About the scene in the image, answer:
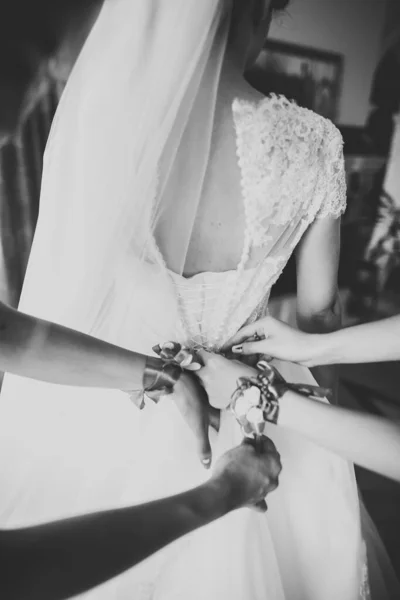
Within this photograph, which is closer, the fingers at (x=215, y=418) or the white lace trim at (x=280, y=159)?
the white lace trim at (x=280, y=159)

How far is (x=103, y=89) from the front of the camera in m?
0.54

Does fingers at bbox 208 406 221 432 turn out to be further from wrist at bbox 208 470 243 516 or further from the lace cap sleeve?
the lace cap sleeve

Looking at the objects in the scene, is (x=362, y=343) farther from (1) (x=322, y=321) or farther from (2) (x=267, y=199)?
(2) (x=267, y=199)

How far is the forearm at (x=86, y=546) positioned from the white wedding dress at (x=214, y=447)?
0.65ft

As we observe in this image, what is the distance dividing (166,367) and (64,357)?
0.17 meters

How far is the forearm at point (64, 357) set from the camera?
59 cm

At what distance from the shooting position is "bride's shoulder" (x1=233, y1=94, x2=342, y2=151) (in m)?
0.57

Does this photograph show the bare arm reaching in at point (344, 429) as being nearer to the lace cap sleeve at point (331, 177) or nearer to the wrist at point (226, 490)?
the wrist at point (226, 490)

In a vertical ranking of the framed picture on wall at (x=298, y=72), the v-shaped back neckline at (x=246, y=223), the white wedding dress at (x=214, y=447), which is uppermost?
the framed picture on wall at (x=298, y=72)

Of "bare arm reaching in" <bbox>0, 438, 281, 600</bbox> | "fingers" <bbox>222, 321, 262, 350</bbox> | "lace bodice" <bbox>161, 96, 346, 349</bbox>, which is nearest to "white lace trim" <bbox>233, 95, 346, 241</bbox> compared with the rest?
"lace bodice" <bbox>161, 96, 346, 349</bbox>

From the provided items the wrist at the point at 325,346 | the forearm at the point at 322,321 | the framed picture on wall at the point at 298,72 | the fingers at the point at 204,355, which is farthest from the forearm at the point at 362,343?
the framed picture on wall at the point at 298,72

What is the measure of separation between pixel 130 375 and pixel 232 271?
0.26 meters

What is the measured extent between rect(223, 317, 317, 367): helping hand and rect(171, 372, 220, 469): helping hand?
0.13 m

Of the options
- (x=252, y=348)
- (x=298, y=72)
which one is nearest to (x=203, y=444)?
(x=252, y=348)
